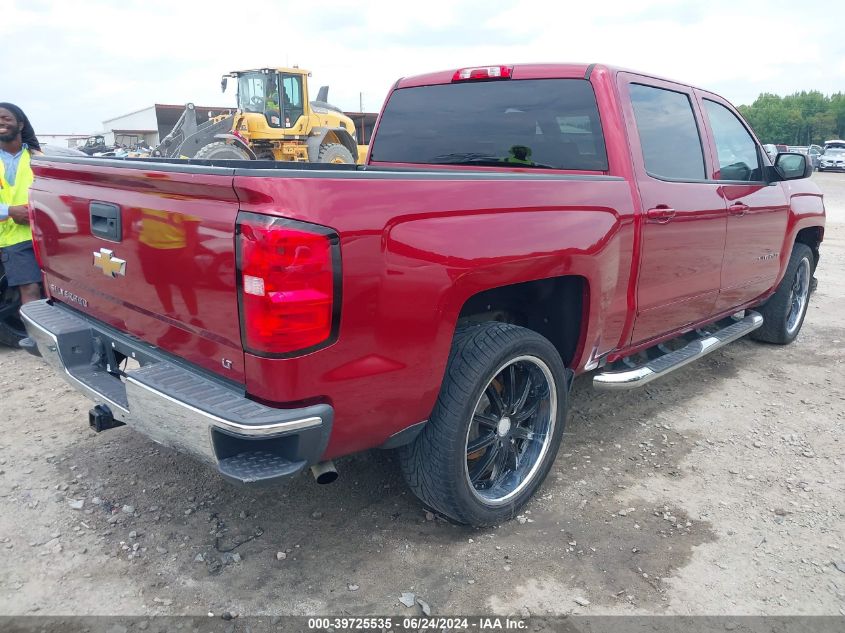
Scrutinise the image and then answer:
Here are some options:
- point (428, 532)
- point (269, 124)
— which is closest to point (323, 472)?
point (428, 532)

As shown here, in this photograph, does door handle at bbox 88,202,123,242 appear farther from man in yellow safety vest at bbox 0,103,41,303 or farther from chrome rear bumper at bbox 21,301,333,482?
man in yellow safety vest at bbox 0,103,41,303

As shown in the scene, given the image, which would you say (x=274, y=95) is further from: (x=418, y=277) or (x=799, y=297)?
(x=418, y=277)

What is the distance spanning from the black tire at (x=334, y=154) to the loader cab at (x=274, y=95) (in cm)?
97

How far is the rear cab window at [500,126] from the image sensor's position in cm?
340

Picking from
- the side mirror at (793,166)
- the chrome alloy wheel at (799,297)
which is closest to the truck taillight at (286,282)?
the side mirror at (793,166)

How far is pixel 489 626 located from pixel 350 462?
4.28 ft

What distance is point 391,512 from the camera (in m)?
2.96

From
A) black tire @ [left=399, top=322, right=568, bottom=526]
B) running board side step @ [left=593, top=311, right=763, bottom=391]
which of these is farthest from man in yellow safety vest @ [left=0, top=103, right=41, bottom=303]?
running board side step @ [left=593, top=311, right=763, bottom=391]

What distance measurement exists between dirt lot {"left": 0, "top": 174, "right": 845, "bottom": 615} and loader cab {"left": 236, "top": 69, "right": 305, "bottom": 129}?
40.4 ft

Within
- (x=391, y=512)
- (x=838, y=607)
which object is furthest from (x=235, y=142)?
(x=838, y=607)

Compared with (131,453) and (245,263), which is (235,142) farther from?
(245,263)

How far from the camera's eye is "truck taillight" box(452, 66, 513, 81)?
12.0 ft

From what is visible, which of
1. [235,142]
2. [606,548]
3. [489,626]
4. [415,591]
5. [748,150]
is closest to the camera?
[489,626]

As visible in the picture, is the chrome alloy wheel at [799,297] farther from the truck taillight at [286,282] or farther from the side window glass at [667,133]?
the truck taillight at [286,282]
